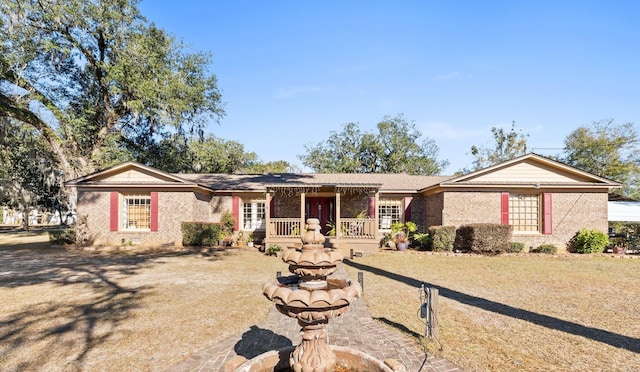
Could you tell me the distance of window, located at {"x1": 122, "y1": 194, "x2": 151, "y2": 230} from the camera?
15.4m

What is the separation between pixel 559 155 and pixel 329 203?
92.5 feet

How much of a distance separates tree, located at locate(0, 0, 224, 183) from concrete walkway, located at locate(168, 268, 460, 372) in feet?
61.6

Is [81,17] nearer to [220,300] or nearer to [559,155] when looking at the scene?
[220,300]

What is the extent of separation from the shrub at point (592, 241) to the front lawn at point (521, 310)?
2.34 meters

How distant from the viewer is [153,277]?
883 centimetres

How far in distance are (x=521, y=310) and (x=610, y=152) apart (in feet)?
103

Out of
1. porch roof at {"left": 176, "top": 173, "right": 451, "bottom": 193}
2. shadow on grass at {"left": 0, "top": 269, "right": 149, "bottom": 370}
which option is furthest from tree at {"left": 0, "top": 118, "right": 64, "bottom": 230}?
shadow on grass at {"left": 0, "top": 269, "right": 149, "bottom": 370}

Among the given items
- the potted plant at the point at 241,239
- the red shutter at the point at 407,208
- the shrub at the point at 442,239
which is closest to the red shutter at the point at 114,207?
the potted plant at the point at 241,239

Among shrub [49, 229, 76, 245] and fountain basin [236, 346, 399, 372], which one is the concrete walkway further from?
shrub [49, 229, 76, 245]

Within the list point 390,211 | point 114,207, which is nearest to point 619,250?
point 390,211

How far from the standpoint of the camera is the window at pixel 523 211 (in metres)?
15.0

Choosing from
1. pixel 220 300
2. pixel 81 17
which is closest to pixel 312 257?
pixel 220 300

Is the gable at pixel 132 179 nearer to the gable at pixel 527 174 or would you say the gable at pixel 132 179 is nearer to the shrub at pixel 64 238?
the shrub at pixel 64 238

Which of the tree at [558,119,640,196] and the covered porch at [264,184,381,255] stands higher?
the tree at [558,119,640,196]
